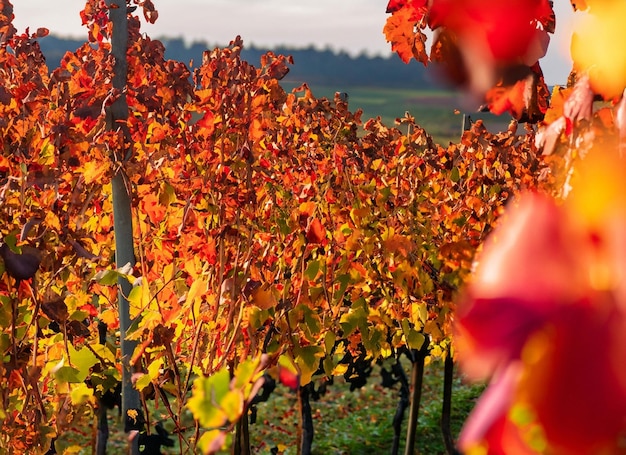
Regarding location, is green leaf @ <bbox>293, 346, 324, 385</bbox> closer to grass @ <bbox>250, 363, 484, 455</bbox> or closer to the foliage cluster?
the foliage cluster

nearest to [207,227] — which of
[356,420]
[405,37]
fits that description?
[405,37]

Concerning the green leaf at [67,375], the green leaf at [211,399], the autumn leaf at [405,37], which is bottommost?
the green leaf at [67,375]

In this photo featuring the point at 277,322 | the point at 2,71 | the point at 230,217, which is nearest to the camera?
the point at 277,322

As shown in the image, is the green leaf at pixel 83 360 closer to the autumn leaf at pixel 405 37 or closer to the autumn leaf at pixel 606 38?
the autumn leaf at pixel 405 37

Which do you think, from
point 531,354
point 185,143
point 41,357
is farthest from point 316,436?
point 531,354

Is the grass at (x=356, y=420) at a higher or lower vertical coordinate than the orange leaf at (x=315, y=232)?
lower

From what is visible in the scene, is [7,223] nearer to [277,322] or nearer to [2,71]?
[277,322]

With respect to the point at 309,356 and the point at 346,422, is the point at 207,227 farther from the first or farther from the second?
the point at 346,422

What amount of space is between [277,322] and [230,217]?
1.24m

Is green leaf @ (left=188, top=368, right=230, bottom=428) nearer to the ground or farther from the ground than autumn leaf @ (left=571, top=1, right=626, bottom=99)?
nearer to the ground

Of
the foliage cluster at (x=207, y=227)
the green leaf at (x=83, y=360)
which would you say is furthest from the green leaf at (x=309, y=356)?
the green leaf at (x=83, y=360)

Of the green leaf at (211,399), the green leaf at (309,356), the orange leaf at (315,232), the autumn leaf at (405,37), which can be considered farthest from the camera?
the orange leaf at (315,232)

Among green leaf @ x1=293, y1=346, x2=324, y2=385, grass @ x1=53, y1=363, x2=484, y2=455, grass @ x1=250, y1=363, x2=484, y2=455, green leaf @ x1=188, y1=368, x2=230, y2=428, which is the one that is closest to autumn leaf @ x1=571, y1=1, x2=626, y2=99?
green leaf @ x1=188, y1=368, x2=230, y2=428

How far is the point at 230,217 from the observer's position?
4.16m
